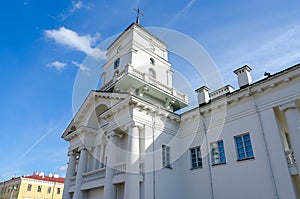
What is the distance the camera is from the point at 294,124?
34.7 feet

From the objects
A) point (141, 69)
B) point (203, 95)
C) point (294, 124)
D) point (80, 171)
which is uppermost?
point (141, 69)

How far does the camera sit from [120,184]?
1394cm

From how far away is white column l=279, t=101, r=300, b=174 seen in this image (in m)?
10.1

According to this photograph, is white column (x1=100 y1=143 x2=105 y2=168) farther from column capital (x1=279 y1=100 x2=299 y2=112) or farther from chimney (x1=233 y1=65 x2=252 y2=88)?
column capital (x1=279 y1=100 x2=299 y2=112)

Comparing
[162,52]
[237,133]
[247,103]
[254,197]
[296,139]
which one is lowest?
[254,197]

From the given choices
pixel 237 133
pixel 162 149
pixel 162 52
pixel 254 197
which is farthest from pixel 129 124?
pixel 162 52

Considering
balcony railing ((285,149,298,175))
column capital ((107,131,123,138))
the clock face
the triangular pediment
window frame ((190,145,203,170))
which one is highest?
the clock face

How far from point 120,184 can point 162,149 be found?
345 centimetres

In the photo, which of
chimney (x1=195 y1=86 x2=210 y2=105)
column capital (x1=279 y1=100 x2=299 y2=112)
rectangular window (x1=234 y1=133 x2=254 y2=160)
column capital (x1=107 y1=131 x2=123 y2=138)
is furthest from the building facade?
column capital (x1=279 y1=100 x2=299 y2=112)

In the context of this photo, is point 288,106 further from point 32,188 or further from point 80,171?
point 32,188

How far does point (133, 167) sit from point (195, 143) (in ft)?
16.2

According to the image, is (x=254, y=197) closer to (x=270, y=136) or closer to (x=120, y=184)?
(x=270, y=136)

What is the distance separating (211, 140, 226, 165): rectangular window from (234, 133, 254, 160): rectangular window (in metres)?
1.00

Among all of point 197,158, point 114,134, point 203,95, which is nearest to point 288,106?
point 203,95
